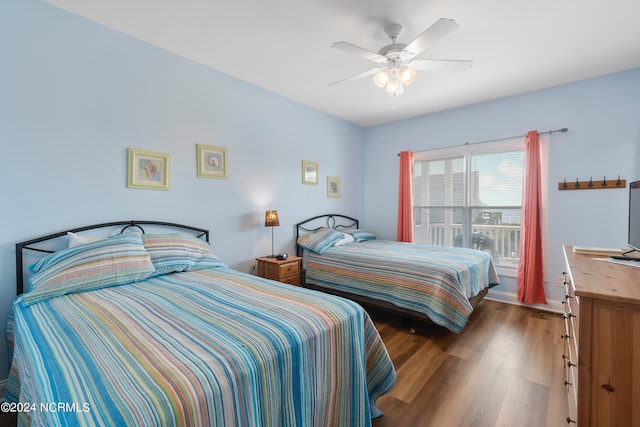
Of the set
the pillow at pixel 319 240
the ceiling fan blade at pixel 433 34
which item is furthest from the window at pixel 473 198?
the ceiling fan blade at pixel 433 34

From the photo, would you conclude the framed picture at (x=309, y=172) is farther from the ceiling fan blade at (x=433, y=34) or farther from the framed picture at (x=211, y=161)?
the ceiling fan blade at (x=433, y=34)

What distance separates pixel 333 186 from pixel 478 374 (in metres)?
3.02

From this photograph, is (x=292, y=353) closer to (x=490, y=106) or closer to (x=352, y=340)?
(x=352, y=340)

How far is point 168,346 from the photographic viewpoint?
1072 mm

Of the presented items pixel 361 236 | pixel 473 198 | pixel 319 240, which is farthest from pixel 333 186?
pixel 473 198

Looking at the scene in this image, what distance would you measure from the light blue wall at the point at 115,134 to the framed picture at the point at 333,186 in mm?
847

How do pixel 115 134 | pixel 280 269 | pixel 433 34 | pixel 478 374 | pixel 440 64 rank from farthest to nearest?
pixel 280 269 < pixel 115 134 < pixel 440 64 < pixel 478 374 < pixel 433 34

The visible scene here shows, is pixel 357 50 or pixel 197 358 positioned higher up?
pixel 357 50

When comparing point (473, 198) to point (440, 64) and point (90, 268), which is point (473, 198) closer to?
point (440, 64)

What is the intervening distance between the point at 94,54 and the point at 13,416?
2.53m

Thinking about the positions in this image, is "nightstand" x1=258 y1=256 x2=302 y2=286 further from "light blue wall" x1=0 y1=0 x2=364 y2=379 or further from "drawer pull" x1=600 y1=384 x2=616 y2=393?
"drawer pull" x1=600 y1=384 x2=616 y2=393

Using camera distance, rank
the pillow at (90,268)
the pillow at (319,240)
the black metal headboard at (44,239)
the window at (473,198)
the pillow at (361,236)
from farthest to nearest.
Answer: the pillow at (361,236) → the window at (473,198) → the pillow at (319,240) → the black metal headboard at (44,239) → the pillow at (90,268)

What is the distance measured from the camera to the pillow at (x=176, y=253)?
7.07 feet

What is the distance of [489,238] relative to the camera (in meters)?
3.88
